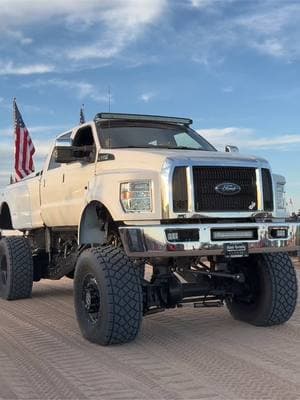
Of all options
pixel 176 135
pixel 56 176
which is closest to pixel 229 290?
pixel 176 135

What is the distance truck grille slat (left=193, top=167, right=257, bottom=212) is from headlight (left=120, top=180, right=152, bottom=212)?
48cm

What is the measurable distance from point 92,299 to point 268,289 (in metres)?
2.11

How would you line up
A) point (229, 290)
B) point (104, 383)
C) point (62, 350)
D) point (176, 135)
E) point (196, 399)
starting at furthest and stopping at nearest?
point (176, 135) → point (229, 290) → point (62, 350) → point (104, 383) → point (196, 399)

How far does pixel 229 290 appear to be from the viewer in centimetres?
703

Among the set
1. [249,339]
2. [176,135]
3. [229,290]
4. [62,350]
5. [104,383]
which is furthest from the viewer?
[176,135]

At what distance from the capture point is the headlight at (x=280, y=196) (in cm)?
682

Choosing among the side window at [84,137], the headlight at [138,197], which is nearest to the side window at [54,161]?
the side window at [84,137]

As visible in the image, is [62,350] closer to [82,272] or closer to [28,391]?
[82,272]

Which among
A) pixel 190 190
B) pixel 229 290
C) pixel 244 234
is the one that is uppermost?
pixel 190 190

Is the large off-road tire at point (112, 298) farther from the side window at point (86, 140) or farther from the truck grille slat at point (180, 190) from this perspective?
the side window at point (86, 140)

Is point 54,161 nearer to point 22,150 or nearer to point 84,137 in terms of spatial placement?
point 84,137

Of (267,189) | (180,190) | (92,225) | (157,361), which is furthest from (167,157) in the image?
(157,361)

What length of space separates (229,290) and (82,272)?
5.77ft

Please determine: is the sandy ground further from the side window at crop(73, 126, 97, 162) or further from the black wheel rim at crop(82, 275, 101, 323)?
the side window at crop(73, 126, 97, 162)
